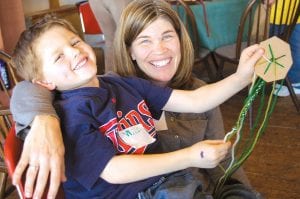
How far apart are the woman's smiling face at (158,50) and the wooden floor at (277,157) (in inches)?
43.6

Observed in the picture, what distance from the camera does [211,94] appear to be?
3.69 ft

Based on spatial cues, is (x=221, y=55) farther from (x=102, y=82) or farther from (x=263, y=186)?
(x=102, y=82)

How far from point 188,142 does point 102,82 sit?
334 mm

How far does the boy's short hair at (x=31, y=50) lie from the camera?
0.95 metres

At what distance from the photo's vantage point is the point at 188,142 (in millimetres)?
1196

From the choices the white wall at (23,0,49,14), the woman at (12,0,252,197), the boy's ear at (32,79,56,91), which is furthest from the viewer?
the white wall at (23,0,49,14)

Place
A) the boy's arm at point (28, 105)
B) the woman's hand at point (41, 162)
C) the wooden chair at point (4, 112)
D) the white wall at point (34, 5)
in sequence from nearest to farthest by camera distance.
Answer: the woman's hand at point (41, 162)
the boy's arm at point (28, 105)
the wooden chair at point (4, 112)
the white wall at point (34, 5)

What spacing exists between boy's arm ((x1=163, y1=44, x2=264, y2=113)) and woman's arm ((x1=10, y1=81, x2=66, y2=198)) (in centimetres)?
40

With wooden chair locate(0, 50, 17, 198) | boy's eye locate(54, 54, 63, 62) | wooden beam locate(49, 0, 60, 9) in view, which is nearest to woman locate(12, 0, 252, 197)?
boy's eye locate(54, 54, 63, 62)

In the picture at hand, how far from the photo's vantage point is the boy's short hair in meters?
0.95

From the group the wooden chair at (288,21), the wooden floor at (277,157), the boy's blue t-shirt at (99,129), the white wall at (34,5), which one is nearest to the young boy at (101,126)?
the boy's blue t-shirt at (99,129)

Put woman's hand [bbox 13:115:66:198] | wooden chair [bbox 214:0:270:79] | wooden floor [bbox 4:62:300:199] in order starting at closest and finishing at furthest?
woman's hand [bbox 13:115:66:198], wooden floor [bbox 4:62:300:199], wooden chair [bbox 214:0:270:79]

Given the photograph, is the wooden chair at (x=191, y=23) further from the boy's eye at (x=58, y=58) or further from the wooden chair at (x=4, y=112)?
the boy's eye at (x=58, y=58)

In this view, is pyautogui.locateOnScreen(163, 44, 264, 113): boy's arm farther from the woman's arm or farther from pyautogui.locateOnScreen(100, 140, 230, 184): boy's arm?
the woman's arm
